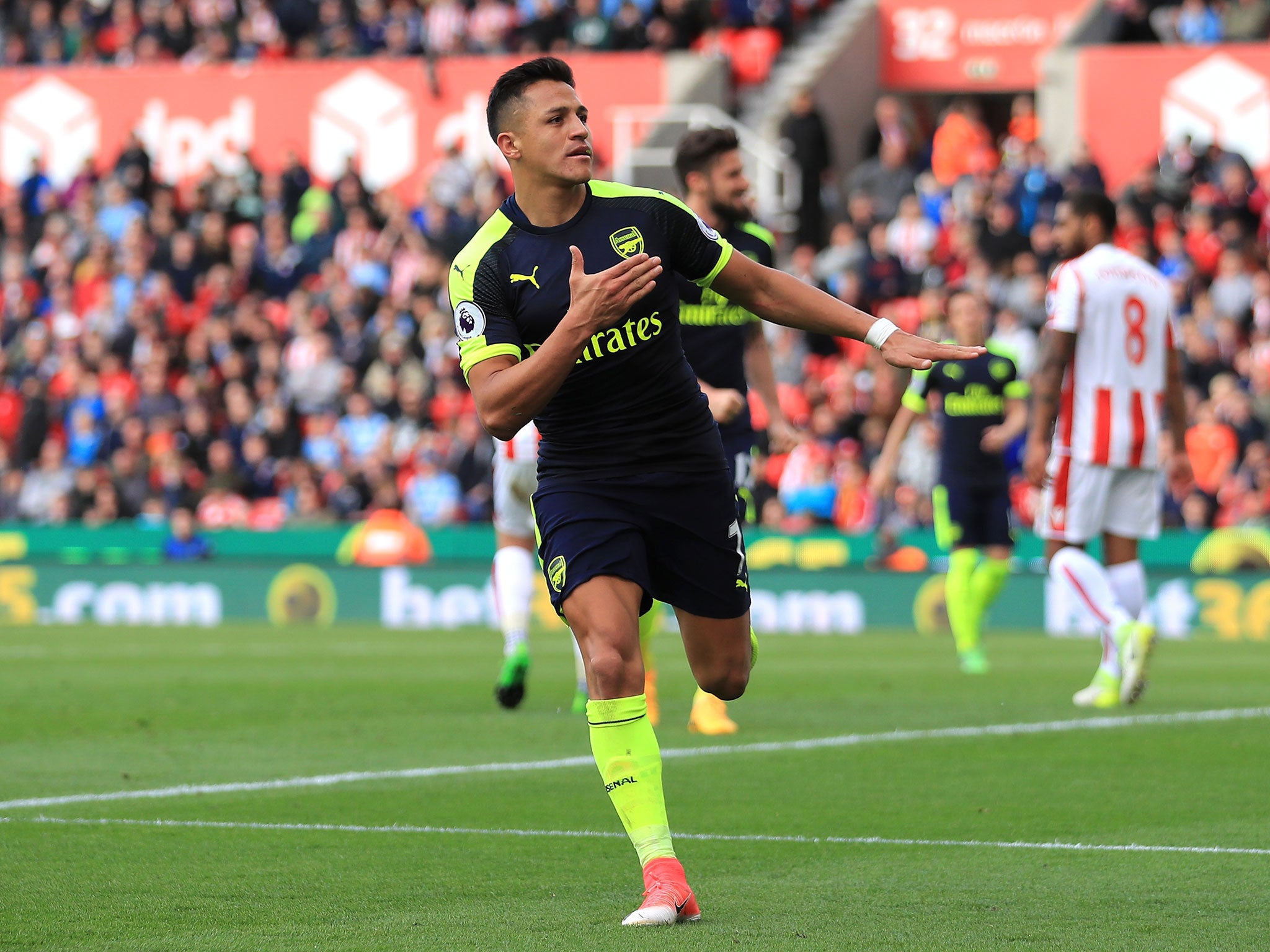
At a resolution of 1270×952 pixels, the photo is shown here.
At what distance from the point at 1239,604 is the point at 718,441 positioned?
1318 cm

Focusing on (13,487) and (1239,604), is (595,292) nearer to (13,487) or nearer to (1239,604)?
(1239,604)

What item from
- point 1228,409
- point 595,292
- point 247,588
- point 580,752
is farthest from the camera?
point 247,588

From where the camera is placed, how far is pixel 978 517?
1359cm

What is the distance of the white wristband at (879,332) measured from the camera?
5637mm

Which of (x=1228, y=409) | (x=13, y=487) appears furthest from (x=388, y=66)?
(x=1228, y=409)

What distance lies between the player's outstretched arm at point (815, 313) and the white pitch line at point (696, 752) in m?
2.92

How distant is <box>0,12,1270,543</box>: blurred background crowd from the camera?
813 inches

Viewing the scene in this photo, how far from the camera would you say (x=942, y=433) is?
550 inches

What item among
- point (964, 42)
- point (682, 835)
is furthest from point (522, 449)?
point (964, 42)

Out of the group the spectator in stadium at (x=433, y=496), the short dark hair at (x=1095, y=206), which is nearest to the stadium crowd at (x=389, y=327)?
the spectator in stadium at (x=433, y=496)

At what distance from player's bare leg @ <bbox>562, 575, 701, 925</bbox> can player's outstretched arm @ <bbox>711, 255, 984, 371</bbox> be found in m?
0.86

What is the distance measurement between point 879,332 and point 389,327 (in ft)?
63.8

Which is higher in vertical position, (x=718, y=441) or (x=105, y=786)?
(x=718, y=441)

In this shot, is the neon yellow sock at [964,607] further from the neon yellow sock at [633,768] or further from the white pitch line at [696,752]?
the neon yellow sock at [633,768]
